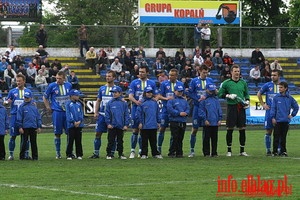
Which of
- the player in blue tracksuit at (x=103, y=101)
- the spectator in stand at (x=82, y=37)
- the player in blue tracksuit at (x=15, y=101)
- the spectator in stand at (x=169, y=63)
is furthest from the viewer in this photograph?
the spectator in stand at (x=82, y=37)

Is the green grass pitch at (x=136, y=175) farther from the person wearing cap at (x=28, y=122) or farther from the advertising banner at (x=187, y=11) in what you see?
the advertising banner at (x=187, y=11)

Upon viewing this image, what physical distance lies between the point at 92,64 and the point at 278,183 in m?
32.0

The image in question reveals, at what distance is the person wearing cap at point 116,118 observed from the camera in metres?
22.6

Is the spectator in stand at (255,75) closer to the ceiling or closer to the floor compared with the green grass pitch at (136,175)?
closer to the ceiling

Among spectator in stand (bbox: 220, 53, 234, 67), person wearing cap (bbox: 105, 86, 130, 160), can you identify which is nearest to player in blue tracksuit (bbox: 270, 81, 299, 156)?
person wearing cap (bbox: 105, 86, 130, 160)

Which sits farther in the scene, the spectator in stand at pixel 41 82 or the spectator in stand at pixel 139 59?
the spectator in stand at pixel 139 59

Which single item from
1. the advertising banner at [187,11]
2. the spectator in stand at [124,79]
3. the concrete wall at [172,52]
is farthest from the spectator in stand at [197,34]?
the spectator in stand at [124,79]

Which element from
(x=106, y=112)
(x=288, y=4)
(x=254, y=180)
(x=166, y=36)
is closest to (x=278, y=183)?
(x=254, y=180)

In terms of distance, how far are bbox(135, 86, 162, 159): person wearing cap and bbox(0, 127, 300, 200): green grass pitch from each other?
668mm

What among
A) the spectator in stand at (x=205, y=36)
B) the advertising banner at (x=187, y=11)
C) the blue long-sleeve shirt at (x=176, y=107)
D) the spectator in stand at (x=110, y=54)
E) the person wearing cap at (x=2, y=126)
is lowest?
the person wearing cap at (x=2, y=126)

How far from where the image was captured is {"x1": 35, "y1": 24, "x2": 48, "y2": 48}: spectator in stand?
4664 cm

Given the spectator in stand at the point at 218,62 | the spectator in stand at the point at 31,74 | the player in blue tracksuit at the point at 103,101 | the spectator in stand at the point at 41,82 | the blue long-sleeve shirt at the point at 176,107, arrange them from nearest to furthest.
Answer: the player in blue tracksuit at the point at 103,101 < the blue long-sleeve shirt at the point at 176,107 < the spectator in stand at the point at 41,82 < the spectator in stand at the point at 31,74 < the spectator in stand at the point at 218,62

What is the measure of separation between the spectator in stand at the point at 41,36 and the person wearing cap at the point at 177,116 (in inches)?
945

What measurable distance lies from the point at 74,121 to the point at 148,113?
1.76m
